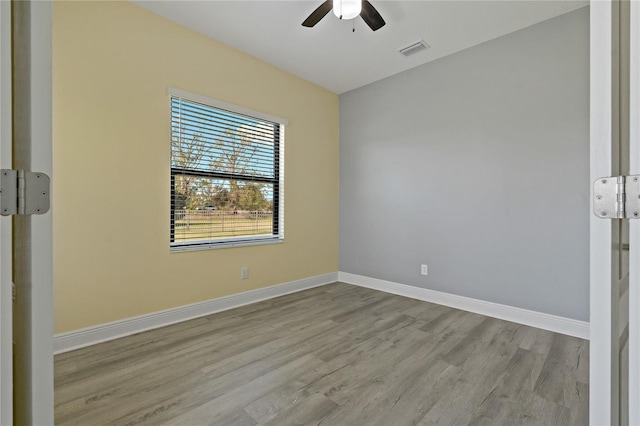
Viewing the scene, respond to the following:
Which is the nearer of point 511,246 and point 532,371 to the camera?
point 532,371

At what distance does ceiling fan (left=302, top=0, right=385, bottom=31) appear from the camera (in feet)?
7.06

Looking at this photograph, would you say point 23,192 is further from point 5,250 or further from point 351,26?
point 351,26

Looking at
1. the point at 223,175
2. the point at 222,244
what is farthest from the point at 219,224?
the point at 223,175

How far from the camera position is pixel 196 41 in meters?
2.85

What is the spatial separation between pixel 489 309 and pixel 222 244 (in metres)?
2.81

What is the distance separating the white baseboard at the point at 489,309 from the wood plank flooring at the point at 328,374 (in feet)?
0.38

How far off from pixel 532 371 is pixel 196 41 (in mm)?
3884

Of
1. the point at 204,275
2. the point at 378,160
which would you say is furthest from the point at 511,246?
the point at 204,275

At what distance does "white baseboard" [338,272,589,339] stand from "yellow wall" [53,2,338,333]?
163cm

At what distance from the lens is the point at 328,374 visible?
6.17 ft
